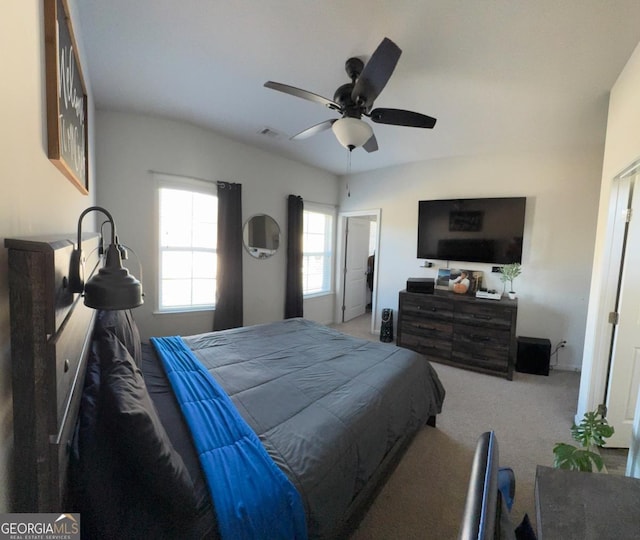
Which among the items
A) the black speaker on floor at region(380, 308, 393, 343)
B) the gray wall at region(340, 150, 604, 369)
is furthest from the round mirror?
the gray wall at region(340, 150, 604, 369)

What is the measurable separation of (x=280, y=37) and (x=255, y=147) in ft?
6.83

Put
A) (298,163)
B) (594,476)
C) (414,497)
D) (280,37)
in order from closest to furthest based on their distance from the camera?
1. (594,476)
2. (414,497)
3. (280,37)
4. (298,163)

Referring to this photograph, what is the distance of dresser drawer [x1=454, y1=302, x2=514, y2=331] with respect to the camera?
3236 mm

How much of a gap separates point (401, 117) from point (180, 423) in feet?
7.54

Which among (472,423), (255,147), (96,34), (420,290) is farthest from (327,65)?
(472,423)

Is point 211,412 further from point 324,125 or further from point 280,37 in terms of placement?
point 280,37

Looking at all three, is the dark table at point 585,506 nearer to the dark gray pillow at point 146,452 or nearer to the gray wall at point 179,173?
the dark gray pillow at point 146,452

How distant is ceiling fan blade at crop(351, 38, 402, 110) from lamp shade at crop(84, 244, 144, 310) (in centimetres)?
163

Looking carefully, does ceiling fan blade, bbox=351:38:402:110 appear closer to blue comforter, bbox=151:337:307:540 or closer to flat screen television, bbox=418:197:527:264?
blue comforter, bbox=151:337:307:540

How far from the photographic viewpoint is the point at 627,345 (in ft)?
6.77

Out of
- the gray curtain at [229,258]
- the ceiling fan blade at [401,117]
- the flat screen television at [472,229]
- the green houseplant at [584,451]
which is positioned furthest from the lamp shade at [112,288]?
the flat screen television at [472,229]

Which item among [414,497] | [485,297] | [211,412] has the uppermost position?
[485,297]

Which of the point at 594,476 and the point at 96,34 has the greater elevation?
the point at 96,34

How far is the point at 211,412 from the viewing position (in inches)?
52.9
